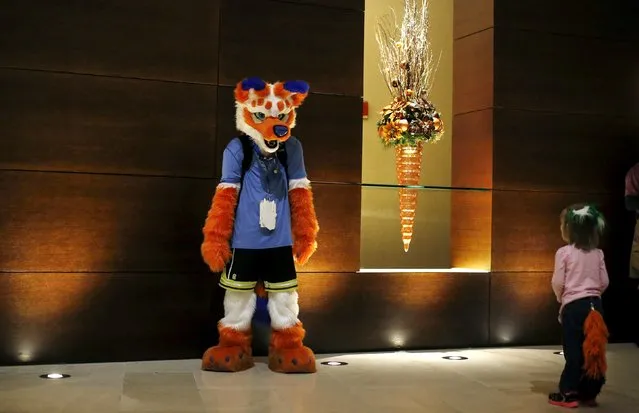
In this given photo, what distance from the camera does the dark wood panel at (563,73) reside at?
15.9 feet

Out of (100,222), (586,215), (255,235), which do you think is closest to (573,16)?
(586,215)

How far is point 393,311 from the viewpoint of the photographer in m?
4.53

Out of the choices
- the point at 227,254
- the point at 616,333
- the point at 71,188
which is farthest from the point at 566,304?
the point at 71,188

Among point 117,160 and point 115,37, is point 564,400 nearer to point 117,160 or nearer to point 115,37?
point 117,160

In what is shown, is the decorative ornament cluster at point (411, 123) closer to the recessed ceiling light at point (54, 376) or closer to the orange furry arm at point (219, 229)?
the orange furry arm at point (219, 229)

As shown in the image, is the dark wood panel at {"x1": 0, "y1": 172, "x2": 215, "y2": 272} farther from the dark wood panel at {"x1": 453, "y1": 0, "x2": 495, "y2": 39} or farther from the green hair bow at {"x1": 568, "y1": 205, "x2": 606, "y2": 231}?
the dark wood panel at {"x1": 453, "y1": 0, "x2": 495, "y2": 39}

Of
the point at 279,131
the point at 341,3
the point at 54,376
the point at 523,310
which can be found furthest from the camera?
the point at 523,310

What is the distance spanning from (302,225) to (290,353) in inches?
26.5

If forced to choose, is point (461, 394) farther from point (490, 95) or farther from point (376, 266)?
point (490, 95)

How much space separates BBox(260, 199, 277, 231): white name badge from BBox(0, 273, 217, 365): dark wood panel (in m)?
0.56

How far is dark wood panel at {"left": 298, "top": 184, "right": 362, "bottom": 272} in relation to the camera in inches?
173

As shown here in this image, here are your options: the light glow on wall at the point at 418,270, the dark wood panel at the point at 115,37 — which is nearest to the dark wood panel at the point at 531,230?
the light glow on wall at the point at 418,270

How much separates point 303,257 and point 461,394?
3.60 feet

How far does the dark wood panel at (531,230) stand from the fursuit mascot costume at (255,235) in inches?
61.1
